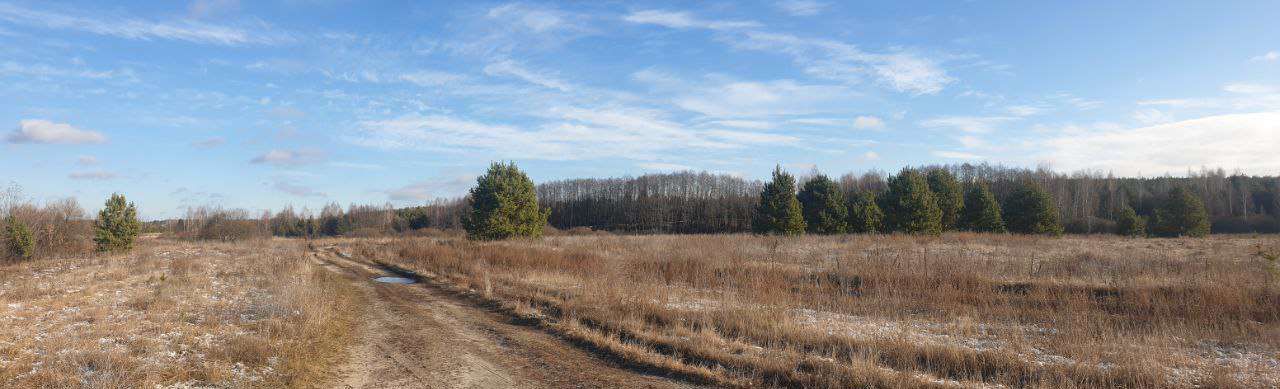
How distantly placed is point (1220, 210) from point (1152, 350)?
86820 mm

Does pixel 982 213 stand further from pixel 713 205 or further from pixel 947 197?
pixel 713 205

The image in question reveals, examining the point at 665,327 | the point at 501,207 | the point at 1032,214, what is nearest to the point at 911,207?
the point at 1032,214

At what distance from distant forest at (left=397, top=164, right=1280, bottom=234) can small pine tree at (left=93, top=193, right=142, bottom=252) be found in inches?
794

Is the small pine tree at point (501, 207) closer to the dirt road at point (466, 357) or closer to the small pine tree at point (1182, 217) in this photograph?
the dirt road at point (466, 357)

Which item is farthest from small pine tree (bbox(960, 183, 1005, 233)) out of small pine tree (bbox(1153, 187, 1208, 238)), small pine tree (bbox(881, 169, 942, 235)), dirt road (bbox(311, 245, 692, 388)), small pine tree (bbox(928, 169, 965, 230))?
dirt road (bbox(311, 245, 692, 388))

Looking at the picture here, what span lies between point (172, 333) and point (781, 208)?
33.6 meters

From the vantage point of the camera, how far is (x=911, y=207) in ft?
126

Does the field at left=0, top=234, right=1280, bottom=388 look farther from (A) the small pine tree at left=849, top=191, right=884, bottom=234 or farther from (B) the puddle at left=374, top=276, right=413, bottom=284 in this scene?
(A) the small pine tree at left=849, top=191, right=884, bottom=234

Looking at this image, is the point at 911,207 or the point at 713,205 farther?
the point at 713,205

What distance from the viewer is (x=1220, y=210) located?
6938 cm

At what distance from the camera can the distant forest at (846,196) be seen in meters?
64.7

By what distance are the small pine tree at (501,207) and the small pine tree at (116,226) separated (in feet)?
63.2

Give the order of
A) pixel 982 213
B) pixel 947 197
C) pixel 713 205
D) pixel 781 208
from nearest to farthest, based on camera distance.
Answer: pixel 781 208 → pixel 982 213 → pixel 947 197 → pixel 713 205

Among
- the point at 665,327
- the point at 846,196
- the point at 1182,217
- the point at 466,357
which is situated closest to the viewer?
the point at 466,357
